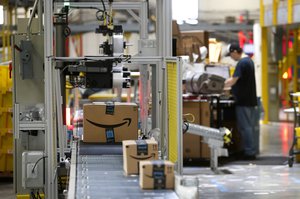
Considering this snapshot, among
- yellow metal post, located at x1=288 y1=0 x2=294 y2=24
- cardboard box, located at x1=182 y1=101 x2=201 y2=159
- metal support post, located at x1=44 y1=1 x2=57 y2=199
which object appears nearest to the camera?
metal support post, located at x1=44 y1=1 x2=57 y2=199

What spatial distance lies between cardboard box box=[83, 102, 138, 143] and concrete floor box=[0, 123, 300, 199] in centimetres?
145

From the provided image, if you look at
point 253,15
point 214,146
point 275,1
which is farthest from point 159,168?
point 253,15

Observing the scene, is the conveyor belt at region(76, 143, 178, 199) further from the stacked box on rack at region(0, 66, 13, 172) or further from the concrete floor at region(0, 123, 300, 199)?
the stacked box on rack at region(0, 66, 13, 172)

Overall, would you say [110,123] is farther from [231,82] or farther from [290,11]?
[290,11]

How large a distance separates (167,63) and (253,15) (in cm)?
1375

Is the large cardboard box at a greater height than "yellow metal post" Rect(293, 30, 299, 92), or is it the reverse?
"yellow metal post" Rect(293, 30, 299, 92)

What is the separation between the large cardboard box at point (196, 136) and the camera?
33.6 ft

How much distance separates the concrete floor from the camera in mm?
8086

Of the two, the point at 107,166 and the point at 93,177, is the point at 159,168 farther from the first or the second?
the point at 107,166

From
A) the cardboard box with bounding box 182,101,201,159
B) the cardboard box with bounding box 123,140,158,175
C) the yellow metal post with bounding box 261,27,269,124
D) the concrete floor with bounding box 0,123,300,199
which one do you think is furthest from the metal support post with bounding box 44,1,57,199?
the yellow metal post with bounding box 261,27,269,124

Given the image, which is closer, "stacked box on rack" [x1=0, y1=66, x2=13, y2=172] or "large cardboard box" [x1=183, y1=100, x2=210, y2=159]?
"stacked box on rack" [x1=0, y1=66, x2=13, y2=172]

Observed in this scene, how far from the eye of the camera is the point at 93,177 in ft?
17.4

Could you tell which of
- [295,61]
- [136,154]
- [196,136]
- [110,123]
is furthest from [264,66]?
[136,154]

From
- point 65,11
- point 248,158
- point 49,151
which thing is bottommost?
point 248,158
